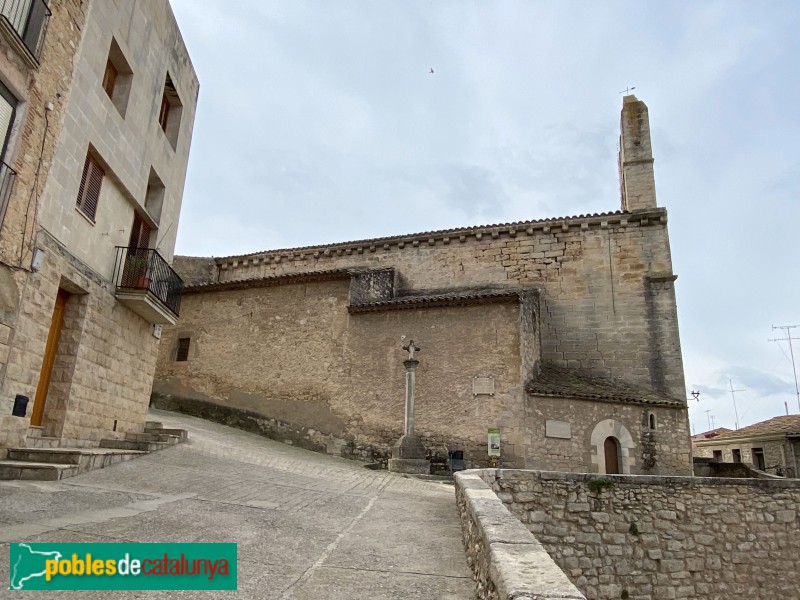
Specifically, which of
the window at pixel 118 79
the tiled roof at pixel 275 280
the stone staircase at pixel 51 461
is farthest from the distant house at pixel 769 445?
the window at pixel 118 79

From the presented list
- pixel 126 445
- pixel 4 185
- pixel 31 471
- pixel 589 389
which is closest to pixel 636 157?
pixel 589 389

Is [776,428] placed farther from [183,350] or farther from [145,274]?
[145,274]

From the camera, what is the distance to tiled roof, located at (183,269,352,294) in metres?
16.1

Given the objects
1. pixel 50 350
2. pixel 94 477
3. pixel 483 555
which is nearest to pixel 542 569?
pixel 483 555

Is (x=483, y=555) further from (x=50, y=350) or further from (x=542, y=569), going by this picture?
Answer: (x=50, y=350)

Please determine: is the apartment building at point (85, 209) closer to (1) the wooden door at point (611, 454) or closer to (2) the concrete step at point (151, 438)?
(2) the concrete step at point (151, 438)

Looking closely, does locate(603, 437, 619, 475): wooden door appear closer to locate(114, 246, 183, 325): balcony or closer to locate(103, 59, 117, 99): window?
locate(114, 246, 183, 325): balcony

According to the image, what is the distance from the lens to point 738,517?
31.7ft

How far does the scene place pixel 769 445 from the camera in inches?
946

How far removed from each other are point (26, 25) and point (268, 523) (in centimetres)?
712

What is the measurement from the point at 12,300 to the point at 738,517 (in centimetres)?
1227

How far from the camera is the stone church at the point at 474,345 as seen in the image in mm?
13000

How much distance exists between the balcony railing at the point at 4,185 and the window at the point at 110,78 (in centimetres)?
333

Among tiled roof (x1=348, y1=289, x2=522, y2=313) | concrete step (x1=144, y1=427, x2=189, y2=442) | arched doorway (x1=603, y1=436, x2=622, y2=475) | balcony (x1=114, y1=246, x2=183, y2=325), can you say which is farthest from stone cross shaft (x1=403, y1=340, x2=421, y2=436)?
balcony (x1=114, y1=246, x2=183, y2=325)
